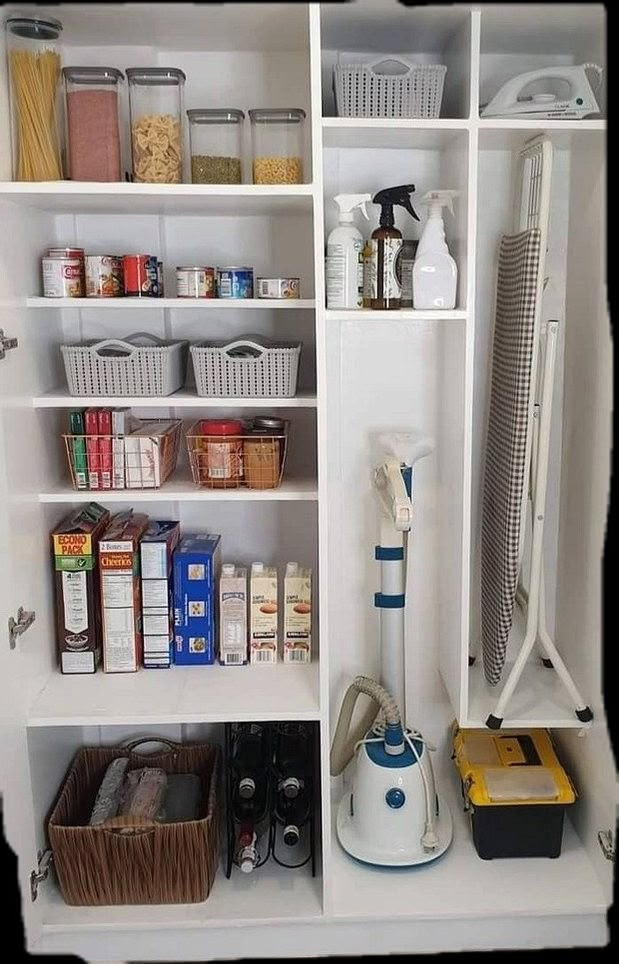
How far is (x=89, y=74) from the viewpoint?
72.3 inches

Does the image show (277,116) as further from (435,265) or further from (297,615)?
(297,615)

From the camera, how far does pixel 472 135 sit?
6.16ft

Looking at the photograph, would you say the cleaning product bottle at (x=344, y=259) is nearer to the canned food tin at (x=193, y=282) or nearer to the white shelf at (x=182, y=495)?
the canned food tin at (x=193, y=282)

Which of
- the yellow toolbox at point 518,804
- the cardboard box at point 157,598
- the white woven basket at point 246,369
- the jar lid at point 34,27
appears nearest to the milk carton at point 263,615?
the cardboard box at point 157,598

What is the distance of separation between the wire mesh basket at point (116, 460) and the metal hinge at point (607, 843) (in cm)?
125

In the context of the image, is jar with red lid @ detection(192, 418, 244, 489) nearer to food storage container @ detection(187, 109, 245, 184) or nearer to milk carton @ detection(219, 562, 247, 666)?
milk carton @ detection(219, 562, 247, 666)

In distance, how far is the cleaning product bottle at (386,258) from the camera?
77.2 inches

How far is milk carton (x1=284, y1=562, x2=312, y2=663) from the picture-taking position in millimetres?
→ 2135

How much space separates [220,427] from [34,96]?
30.1 inches

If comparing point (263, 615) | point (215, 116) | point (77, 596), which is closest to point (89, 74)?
point (215, 116)

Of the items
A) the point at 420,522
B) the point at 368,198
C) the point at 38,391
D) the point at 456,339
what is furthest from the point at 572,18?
the point at 38,391

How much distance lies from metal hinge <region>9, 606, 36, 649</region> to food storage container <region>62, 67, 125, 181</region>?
2.92 feet

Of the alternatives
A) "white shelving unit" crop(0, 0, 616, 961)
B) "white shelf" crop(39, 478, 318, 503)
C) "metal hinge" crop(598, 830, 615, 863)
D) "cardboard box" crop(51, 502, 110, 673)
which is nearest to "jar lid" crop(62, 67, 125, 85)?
"white shelving unit" crop(0, 0, 616, 961)

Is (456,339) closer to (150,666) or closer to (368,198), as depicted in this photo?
(368,198)
